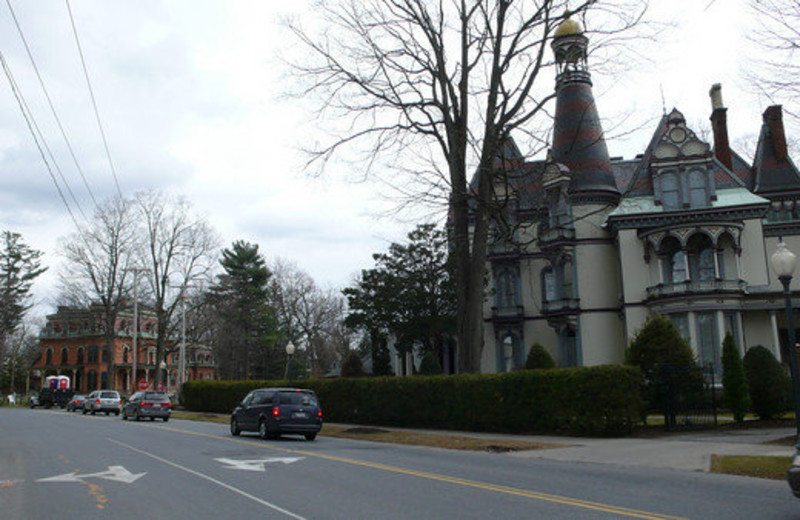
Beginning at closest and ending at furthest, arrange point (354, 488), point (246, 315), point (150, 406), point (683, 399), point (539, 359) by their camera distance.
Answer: point (354, 488) < point (683, 399) < point (150, 406) < point (539, 359) < point (246, 315)

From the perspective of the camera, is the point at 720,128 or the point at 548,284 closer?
the point at 720,128

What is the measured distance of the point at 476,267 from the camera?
23.7 metres

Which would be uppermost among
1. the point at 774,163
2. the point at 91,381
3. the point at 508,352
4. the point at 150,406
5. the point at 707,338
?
the point at 774,163

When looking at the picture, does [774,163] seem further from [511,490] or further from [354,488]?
[354,488]

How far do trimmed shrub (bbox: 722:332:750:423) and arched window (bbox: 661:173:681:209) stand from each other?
1605 centimetres

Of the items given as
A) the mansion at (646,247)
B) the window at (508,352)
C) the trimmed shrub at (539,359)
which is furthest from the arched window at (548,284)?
the trimmed shrub at (539,359)

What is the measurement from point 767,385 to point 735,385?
1237 millimetres

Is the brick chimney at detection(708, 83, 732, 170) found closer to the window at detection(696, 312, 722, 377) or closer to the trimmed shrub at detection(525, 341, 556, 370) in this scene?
the window at detection(696, 312, 722, 377)

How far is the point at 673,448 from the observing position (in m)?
15.8

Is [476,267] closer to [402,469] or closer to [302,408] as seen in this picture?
[302,408]

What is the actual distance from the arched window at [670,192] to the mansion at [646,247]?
0.22 feet

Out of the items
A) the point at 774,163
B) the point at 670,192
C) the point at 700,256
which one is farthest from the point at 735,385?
the point at 774,163

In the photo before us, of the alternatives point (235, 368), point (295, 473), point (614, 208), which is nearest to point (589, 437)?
point (295, 473)

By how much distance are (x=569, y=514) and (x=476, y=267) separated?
15.8 meters
